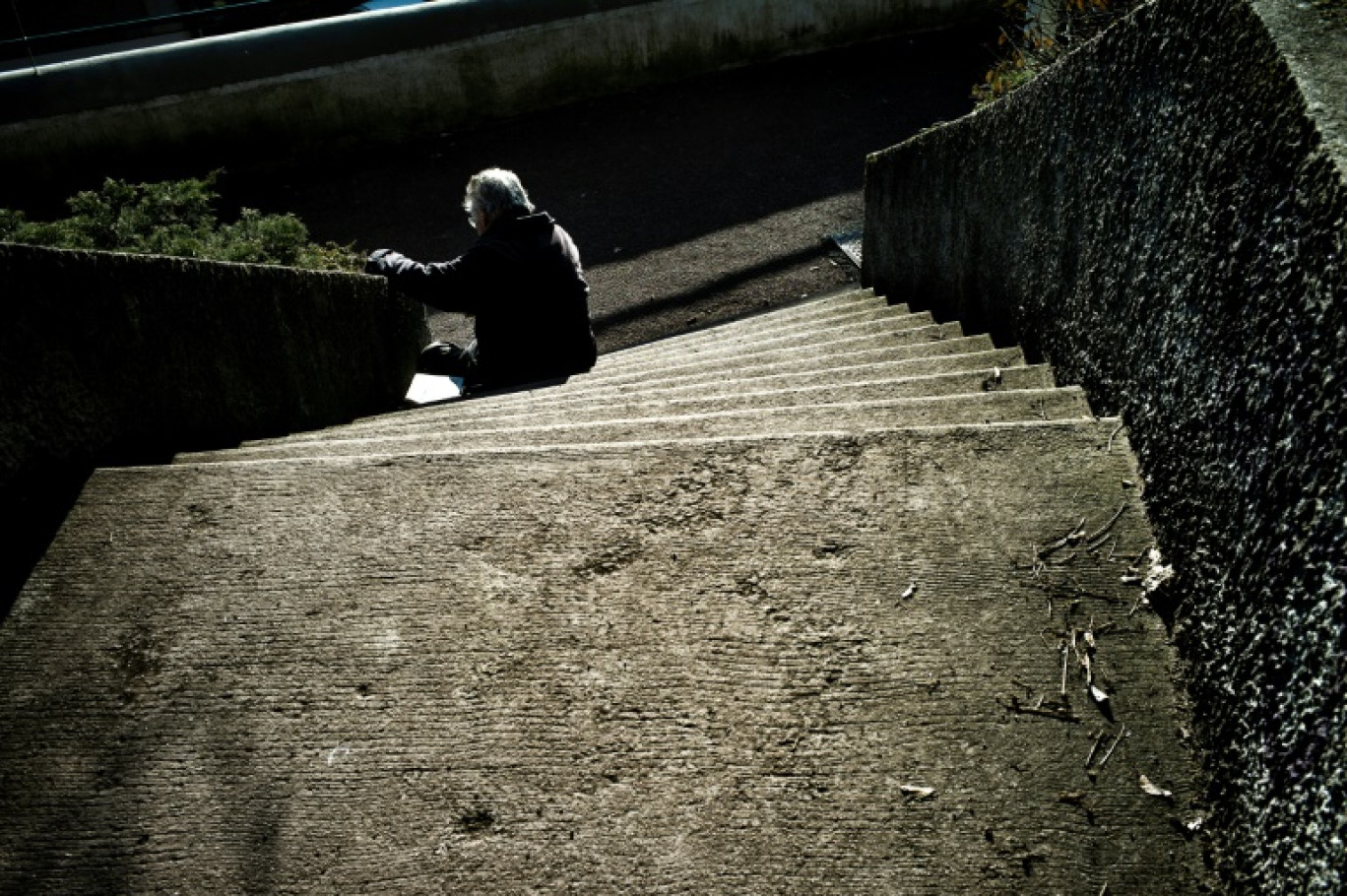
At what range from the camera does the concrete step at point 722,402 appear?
2807 mm

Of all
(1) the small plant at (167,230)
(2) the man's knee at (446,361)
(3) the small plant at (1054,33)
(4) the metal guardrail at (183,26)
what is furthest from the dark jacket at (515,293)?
(4) the metal guardrail at (183,26)

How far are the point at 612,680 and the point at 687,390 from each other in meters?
2.25

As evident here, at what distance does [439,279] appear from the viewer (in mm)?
5082

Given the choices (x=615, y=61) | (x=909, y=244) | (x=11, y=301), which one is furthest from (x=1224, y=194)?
(x=615, y=61)

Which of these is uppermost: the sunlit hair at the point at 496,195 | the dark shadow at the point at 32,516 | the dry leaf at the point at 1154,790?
the dark shadow at the point at 32,516

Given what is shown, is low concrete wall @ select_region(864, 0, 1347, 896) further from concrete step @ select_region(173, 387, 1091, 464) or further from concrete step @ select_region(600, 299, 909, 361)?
concrete step @ select_region(600, 299, 909, 361)

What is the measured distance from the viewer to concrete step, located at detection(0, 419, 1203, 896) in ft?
4.76

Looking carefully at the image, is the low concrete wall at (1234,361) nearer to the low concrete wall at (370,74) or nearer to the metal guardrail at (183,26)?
the low concrete wall at (370,74)

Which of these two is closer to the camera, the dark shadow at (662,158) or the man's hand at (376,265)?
the man's hand at (376,265)

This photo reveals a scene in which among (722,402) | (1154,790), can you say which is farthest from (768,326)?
(1154,790)

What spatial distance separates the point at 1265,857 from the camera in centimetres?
129

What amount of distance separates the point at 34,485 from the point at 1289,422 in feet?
8.39

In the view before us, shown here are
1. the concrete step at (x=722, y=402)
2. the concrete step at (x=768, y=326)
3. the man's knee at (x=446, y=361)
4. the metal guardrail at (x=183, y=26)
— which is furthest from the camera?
the metal guardrail at (x=183, y=26)

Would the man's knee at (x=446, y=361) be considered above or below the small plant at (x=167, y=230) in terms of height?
below
